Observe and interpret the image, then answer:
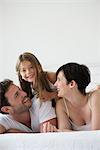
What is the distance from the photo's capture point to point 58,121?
1.59 metres

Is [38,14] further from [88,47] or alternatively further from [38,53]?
[88,47]

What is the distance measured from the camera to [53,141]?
1.15m

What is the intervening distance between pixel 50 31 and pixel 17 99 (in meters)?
1.67

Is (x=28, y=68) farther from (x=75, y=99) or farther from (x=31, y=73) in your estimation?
(x=75, y=99)

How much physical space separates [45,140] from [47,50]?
2065 millimetres

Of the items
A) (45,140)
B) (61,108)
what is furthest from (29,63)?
(45,140)

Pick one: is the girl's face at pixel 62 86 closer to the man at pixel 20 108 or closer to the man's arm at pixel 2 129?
the man at pixel 20 108

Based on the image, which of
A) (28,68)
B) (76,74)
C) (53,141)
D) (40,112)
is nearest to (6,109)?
(40,112)

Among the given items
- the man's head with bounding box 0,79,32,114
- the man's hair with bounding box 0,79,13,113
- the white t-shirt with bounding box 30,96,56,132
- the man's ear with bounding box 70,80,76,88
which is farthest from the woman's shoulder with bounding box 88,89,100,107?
the man's hair with bounding box 0,79,13,113

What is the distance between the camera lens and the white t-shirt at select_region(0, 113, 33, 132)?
1.48 m

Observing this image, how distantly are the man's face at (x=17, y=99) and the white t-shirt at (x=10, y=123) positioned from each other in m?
0.07

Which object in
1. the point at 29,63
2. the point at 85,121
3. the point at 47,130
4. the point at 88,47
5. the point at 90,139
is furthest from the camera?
the point at 88,47

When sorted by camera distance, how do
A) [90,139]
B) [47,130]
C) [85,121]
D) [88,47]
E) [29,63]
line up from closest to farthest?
[90,139], [47,130], [85,121], [29,63], [88,47]

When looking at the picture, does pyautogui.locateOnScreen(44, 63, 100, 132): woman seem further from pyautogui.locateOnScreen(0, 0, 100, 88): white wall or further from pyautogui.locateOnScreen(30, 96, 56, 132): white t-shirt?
pyautogui.locateOnScreen(0, 0, 100, 88): white wall
